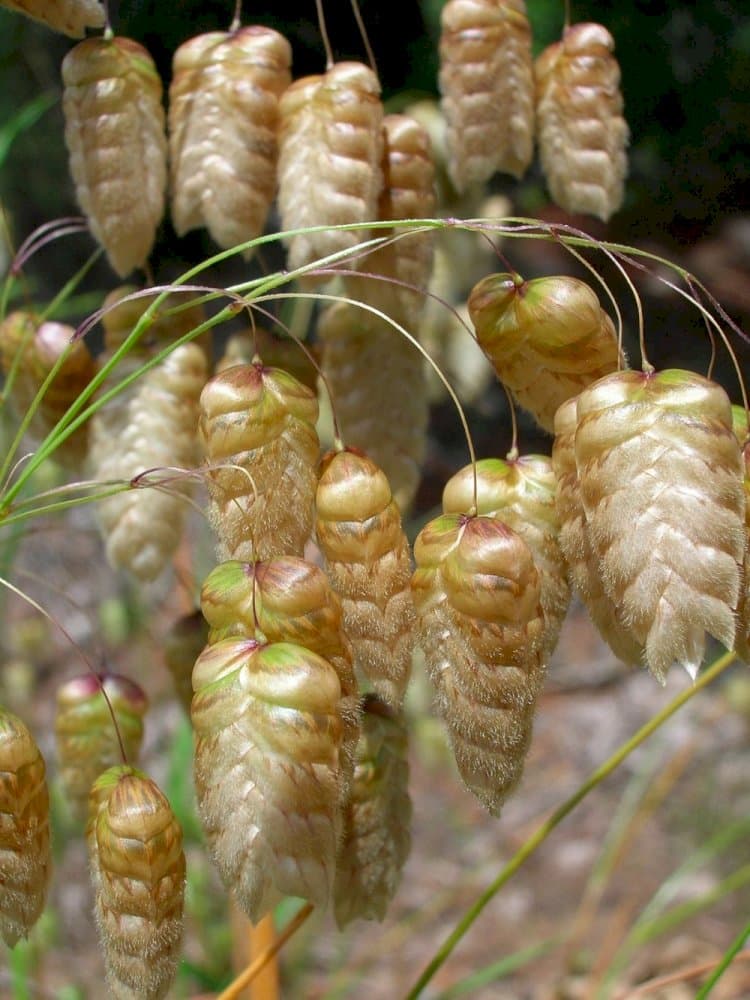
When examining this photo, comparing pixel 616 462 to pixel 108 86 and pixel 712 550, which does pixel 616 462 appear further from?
pixel 108 86

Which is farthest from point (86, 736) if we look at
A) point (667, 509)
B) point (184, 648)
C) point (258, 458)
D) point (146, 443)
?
point (667, 509)

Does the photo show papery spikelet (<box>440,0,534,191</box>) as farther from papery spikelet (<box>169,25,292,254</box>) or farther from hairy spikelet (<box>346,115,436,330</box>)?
papery spikelet (<box>169,25,292,254</box>)

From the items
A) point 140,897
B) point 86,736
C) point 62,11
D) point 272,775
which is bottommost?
point 86,736

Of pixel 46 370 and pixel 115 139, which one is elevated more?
pixel 115 139

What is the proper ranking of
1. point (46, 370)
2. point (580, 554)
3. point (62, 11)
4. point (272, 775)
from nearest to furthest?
1. point (272, 775)
2. point (580, 554)
3. point (62, 11)
4. point (46, 370)

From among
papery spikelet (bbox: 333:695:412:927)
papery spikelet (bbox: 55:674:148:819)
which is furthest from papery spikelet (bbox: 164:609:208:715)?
papery spikelet (bbox: 333:695:412:927)

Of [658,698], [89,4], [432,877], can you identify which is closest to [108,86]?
[89,4]

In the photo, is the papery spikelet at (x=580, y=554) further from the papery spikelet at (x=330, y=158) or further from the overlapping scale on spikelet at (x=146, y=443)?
the overlapping scale on spikelet at (x=146, y=443)

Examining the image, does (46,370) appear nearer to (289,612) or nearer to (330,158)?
(330,158)
